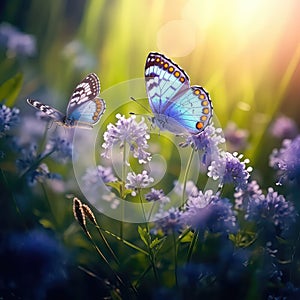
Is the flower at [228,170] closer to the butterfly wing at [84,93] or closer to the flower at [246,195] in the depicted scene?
the flower at [246,195]

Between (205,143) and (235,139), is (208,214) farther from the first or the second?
(235,139)

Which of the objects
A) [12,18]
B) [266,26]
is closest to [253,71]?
[266,26]


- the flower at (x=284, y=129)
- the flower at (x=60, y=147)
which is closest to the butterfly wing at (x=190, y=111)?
the flower at (x=60, y=147)

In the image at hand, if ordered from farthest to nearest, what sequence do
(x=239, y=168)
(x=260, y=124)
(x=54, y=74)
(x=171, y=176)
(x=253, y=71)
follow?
(x=54, y=74) < (x=253, y=71) < (x=260, y=124) < (x=171, y=176) < (x=239, y=168)

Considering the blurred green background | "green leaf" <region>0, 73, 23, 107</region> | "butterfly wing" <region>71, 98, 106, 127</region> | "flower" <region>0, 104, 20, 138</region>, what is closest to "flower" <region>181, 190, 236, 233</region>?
"butterfly wing" <region>71, 98, 106, 127</region>

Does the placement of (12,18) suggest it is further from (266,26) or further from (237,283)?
(237,283)

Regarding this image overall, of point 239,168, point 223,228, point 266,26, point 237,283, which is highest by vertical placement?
point 266,26

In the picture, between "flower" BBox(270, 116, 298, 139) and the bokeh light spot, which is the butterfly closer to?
"flower" BBox(270, 116, 298, 139)

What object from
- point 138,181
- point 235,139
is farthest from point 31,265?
point 235,139

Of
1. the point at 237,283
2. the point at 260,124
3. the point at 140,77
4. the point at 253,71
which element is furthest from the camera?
the point at 253,71
